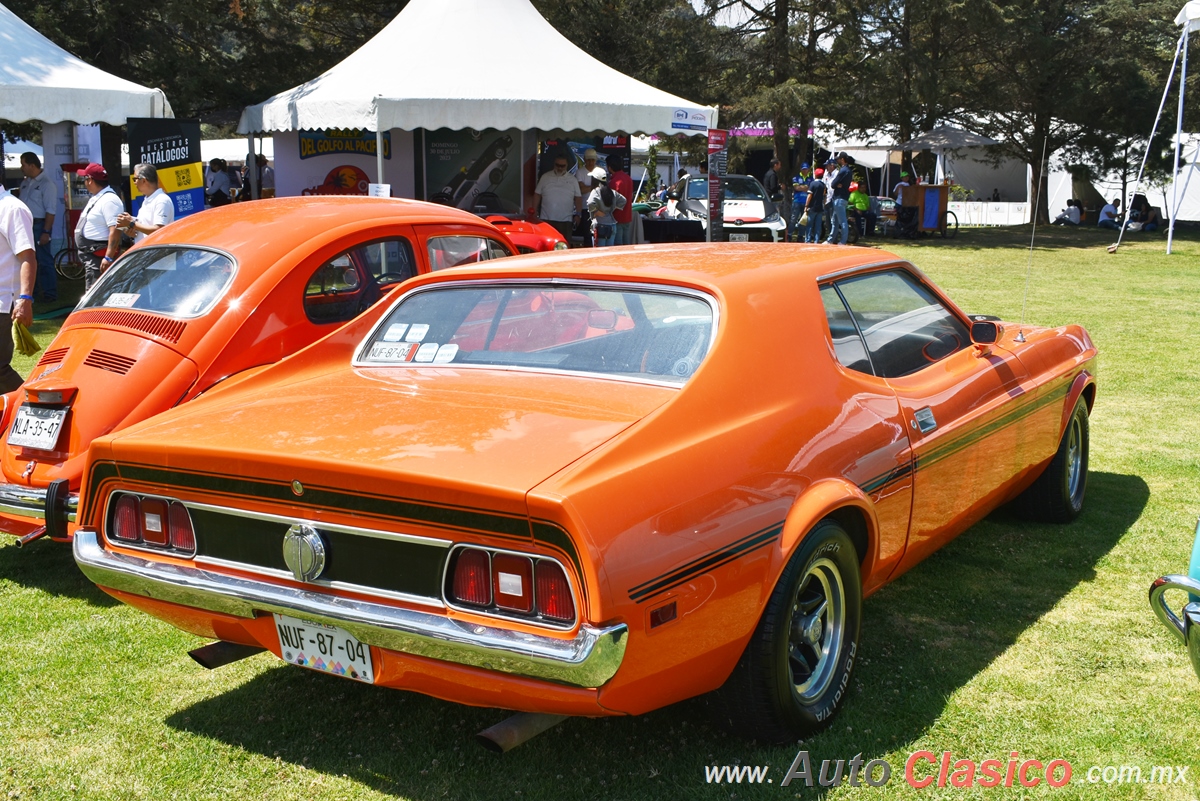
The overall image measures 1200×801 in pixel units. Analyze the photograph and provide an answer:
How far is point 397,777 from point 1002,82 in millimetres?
30447

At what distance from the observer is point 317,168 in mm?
16406

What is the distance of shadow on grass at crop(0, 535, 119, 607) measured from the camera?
4742 mm

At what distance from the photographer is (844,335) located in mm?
3781

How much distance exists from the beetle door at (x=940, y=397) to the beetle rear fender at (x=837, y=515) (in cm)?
34

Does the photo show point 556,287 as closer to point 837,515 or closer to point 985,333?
point 837,515

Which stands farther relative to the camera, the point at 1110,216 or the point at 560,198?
the point at 1110,216

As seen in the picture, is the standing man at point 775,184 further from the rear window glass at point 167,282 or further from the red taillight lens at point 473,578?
the red taillight lens at point 473,578

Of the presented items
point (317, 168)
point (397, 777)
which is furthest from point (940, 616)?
point (317, 168)

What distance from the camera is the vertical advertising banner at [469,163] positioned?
53.8 ft

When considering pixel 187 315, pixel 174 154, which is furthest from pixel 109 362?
pixel 174 154

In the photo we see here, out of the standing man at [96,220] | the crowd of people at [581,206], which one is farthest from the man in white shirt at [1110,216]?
the standing man at [96,220]

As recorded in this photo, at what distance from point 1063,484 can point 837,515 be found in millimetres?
2334

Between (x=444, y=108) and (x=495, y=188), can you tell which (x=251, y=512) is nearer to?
(x=444, y=108)

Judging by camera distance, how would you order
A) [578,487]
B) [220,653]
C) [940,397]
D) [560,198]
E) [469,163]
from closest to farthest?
[578,487] → [220,653] → [940,397] → [560,198] → [469,163]
